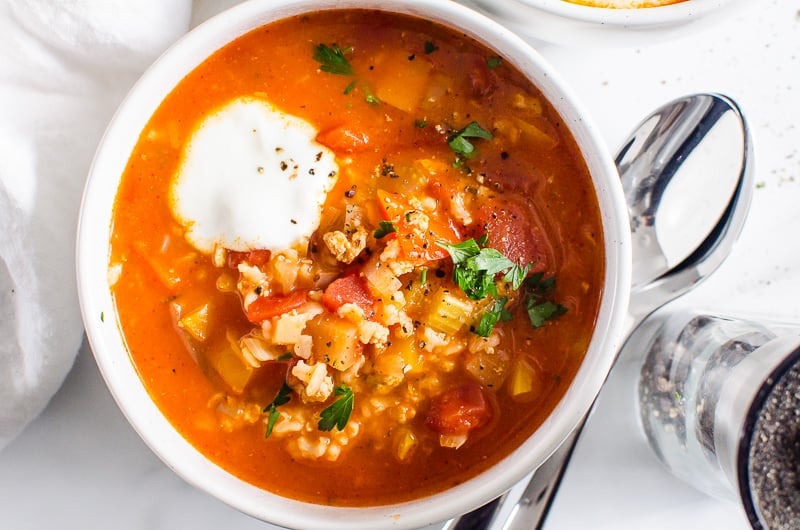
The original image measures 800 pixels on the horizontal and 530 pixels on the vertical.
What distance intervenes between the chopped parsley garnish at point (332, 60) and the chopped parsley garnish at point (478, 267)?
A: 496 mm

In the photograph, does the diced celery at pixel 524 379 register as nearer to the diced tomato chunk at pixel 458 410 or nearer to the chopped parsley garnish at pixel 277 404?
the diced tomato chunk at pixel 458 410

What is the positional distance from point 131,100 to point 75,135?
395 millimetres

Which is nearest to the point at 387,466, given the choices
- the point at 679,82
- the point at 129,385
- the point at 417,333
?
the point at 417,333

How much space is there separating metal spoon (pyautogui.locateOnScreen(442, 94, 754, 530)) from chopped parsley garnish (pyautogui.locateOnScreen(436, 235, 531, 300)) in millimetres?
637

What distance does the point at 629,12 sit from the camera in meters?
2.33

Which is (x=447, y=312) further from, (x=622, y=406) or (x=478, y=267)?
(x=622, y=406)

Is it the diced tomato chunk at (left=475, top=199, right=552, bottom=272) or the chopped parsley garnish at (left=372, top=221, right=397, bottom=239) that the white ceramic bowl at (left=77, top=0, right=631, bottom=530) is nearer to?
the diced tomato chunk at (left=475, top=199, right=552, bottom=272)

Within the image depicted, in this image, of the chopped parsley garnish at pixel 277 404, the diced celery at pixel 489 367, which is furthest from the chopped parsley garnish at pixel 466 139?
the chopped parsley garnish at pixel 277 404

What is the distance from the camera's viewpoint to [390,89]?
226 cm

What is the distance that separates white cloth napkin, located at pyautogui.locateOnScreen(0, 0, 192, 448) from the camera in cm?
238

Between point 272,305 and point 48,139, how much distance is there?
2.69ft

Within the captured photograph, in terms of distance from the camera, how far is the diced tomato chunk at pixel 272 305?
2193mm

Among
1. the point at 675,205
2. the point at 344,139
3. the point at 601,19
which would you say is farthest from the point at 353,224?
the point at 675,205

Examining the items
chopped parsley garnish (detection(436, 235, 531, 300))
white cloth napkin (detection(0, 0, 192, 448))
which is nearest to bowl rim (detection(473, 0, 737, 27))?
chopped parsley garnish (detection(436, 235, 531, 300))
